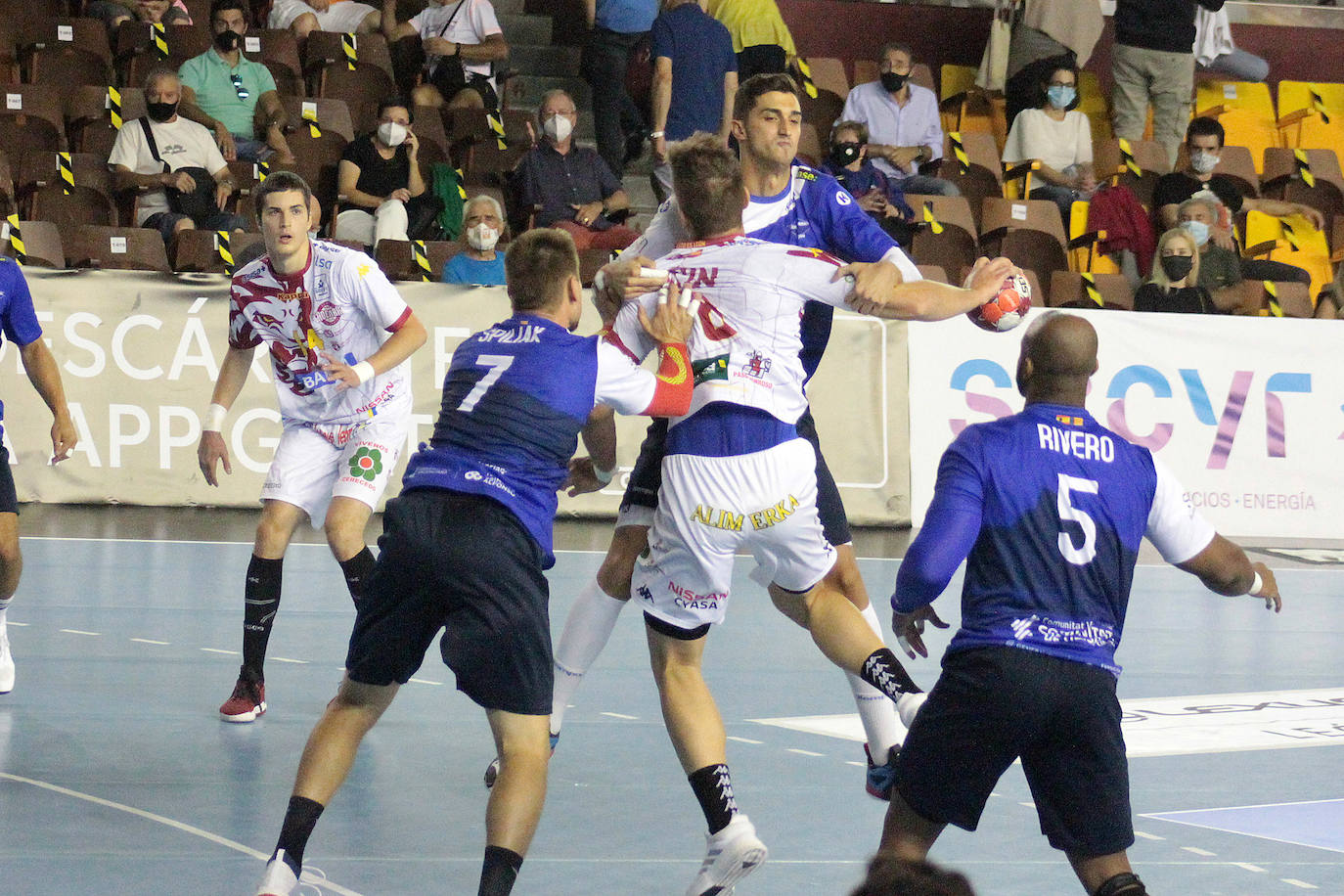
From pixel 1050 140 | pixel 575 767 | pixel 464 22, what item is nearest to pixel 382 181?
pixel 464 22

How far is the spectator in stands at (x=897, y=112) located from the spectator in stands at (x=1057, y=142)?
77 centimetres

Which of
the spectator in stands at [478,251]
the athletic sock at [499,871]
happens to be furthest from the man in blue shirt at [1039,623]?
the spectator in stands at [478,251]

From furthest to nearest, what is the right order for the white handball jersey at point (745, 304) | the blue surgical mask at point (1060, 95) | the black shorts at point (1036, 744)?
the blue surgical mask at point (1060, 95) → the white handball jersey at point (745, 304) → the black shorts at point (1036, 744)

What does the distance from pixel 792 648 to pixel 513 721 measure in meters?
4.14

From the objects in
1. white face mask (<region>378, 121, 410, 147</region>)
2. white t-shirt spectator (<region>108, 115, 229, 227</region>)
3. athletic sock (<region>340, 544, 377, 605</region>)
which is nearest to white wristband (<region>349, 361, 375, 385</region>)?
athletic sock (<region>340, 544, 377, 605</region>)

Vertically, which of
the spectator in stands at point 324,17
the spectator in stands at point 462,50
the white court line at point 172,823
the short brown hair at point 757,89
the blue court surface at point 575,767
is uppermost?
Result: the spectator in stands at point 324,17

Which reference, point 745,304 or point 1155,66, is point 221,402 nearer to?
point 745,304

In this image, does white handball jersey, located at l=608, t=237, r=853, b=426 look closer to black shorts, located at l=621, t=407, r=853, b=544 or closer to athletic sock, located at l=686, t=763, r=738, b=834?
black shorts, located at l=621, t=407, r=853, b=544

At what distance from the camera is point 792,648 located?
7.97m

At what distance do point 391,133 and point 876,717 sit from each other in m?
8.68

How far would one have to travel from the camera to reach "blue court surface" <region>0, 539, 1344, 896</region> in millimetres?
4547

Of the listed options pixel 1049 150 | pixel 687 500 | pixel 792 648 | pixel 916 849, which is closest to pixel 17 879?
pixel 687 500

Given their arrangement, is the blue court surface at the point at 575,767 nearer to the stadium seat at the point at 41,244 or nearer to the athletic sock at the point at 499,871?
the athletic sock at the point at 499,871

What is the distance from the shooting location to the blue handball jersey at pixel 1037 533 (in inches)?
139
